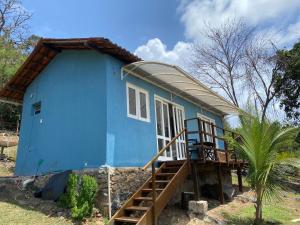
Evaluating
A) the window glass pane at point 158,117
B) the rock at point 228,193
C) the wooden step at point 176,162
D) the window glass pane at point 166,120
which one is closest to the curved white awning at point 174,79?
the window glass pane at point 158,117

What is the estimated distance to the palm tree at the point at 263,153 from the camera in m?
9.01

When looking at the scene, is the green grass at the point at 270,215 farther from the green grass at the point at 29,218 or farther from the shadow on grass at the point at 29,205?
the shadow on grass at the point at 29,205

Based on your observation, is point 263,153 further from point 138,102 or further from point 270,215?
point 138,102

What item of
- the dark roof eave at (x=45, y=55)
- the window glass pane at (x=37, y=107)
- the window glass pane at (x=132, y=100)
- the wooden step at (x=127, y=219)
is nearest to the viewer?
the wooden step at (x=127, y=219)

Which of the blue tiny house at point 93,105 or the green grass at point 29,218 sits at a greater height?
the blue tiny house at point 93,105

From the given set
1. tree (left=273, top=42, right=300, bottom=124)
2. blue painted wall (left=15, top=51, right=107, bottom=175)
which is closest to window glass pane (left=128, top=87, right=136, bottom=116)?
blue painted wall (left=15, top=51, right=107, bottom=175)

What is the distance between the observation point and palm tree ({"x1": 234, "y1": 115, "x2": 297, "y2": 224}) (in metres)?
9.01

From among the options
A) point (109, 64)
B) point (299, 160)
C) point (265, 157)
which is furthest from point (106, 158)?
point (299, 160)

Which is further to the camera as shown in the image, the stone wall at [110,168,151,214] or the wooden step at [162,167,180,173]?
the wooden step at [162,167,180,173]

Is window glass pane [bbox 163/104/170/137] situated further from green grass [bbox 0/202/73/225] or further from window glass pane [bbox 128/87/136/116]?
green grass [bbox 0/202/73/225]

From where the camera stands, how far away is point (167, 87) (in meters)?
13.0

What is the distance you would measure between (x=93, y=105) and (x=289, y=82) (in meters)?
19.7

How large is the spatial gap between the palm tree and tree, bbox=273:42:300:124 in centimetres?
1582

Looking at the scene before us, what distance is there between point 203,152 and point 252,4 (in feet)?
35.6
